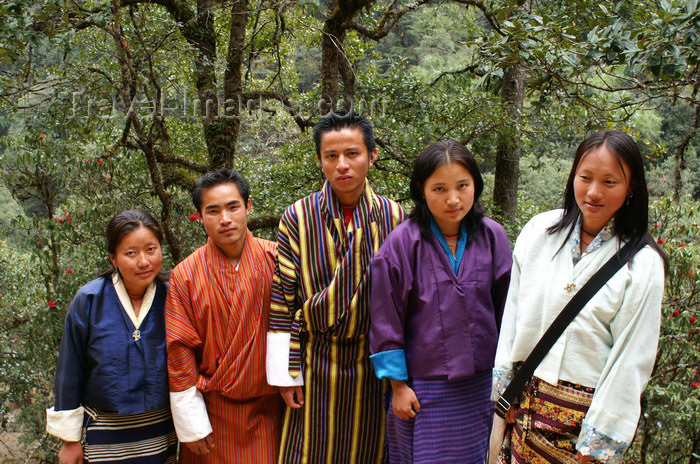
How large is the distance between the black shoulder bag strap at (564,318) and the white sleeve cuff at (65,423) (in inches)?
66.8

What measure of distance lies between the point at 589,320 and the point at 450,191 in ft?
2.16

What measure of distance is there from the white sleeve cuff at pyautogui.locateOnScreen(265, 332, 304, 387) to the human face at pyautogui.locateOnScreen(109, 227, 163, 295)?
0.58 m

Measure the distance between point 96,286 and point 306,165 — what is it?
2.73m

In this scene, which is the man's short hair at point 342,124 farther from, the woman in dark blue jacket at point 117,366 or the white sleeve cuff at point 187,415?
the white sleeve cuff at point 187,415

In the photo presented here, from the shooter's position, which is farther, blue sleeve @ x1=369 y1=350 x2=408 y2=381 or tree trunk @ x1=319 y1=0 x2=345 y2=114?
tree trunk @ x1=319 y1=0 x2=345 y2=114

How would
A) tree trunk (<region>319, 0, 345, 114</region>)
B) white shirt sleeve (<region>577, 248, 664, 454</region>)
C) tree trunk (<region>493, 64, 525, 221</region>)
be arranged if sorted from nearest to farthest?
white shirt sleeve (<region>577, 248, 664, 454</region>) → tree trunk (<region>319, 0, 345, 114</region>) → tree trunk (<region>493, 64, 525, 221</region>)

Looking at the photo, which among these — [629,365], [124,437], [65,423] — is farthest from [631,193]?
[65,423]

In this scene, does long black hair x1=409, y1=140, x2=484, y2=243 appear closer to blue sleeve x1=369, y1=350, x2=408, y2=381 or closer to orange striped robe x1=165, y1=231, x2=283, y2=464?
blue sleeve x1=369, y1=350, x2=408, y2=381

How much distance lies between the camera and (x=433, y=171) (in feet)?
6.56

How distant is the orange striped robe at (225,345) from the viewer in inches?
88.2

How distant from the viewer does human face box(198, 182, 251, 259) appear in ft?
7.34

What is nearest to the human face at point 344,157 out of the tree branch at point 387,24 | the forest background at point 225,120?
the forest background at point 225,120

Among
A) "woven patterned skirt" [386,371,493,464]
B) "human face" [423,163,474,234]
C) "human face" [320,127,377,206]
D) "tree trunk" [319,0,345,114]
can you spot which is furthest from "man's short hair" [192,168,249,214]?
"tree trunk" [319,0,345,114]

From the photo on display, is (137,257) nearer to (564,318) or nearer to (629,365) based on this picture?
(564,318)
